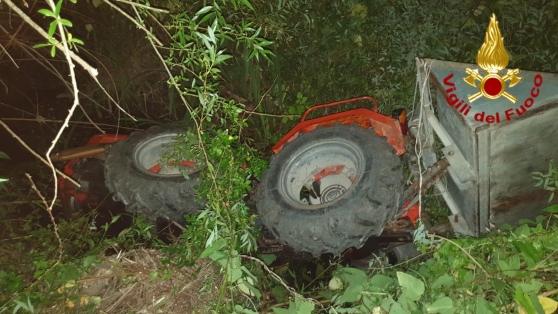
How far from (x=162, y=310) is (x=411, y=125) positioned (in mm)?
2039

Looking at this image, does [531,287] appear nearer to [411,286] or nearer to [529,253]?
[529,253]

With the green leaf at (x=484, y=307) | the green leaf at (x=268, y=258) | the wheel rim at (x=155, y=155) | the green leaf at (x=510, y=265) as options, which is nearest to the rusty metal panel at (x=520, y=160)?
the green leaf at (x=510, y=265)

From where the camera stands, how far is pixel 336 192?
3.19 metres

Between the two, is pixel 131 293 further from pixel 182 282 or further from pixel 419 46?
pixel 419 46

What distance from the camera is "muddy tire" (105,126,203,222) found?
296 centimetres

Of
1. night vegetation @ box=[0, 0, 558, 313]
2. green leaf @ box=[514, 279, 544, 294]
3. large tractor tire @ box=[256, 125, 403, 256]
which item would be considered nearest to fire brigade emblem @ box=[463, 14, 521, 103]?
night vegetation @ box=[0, 0, 558, 313]

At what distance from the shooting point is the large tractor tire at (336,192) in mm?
2504

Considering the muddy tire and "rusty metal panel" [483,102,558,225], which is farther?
the muddy tire

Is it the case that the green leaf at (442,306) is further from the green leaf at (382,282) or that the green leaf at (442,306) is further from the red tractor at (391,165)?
the red tractor at (391,165)

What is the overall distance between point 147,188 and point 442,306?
7.14 ft

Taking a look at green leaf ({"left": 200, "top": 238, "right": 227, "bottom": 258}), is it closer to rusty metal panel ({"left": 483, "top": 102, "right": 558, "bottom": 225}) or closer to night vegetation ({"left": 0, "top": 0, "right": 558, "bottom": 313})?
night vegetation ({"left": 0, "top": 0, "right": 558, "bottom": 313})

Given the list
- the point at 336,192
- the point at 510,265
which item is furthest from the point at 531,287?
the point at 336,192

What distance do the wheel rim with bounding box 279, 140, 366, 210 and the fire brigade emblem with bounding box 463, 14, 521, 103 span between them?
83cm

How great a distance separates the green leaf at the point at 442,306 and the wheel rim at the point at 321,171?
4.02 feet
